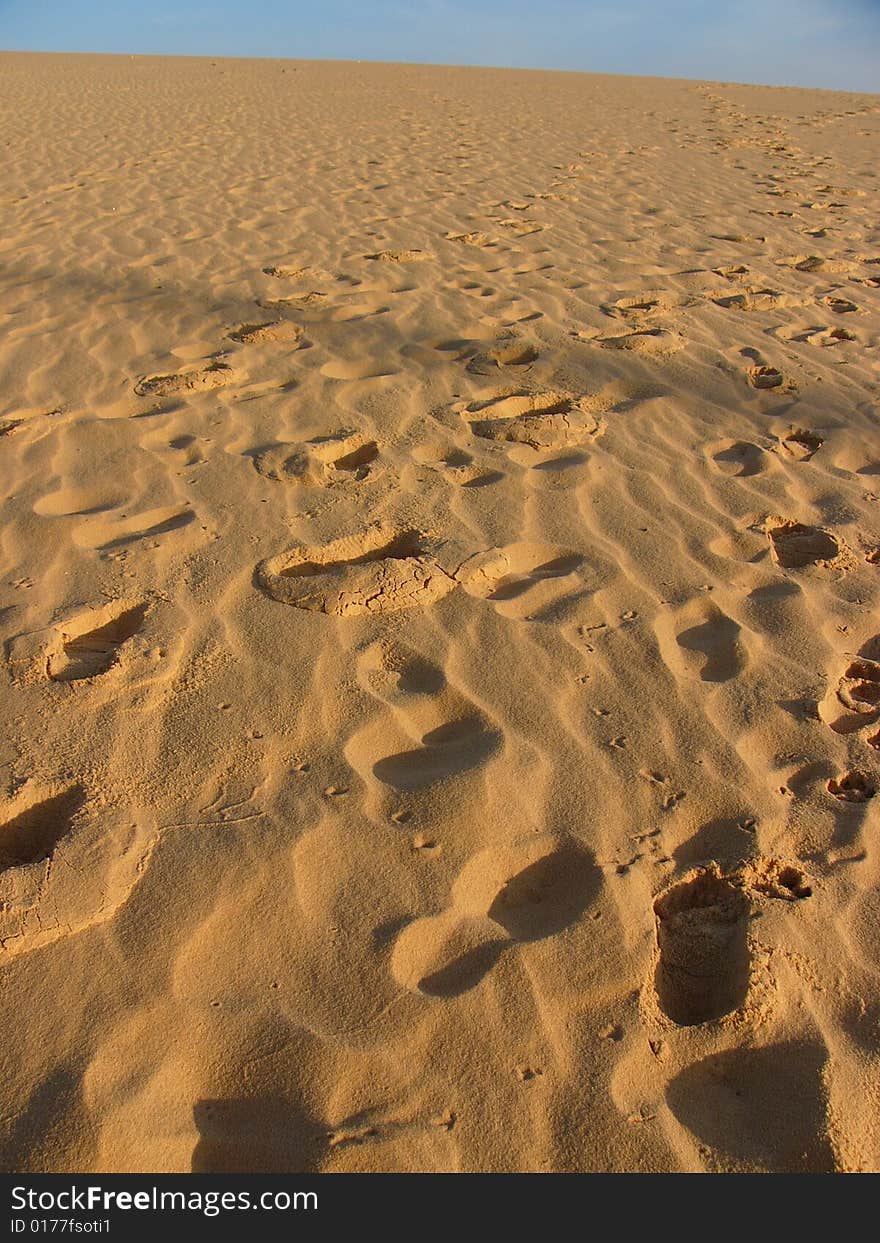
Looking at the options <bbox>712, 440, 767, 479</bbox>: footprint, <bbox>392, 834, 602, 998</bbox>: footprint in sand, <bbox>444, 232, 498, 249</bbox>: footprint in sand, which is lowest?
<bbox>392, 834, 602, 998</bbox>: footprint in sand

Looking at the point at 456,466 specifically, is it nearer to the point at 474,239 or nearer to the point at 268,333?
the point at 268,333

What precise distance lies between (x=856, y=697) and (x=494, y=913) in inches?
44.8

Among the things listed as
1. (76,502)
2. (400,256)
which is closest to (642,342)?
(400,256)

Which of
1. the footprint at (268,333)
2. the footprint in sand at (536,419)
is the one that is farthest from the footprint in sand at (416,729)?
the footprint at (268,333)

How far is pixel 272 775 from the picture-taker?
6.51ft

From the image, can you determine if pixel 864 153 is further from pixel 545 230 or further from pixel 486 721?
pixel 486 721

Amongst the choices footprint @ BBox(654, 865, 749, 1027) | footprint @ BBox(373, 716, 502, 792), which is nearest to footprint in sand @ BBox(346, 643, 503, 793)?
footprint @ BBox(373, 716, 502, 792)

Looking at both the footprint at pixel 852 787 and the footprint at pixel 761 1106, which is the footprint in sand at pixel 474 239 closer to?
the footprint at pixel 852 787

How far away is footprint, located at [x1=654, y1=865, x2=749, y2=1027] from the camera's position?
5.32ft

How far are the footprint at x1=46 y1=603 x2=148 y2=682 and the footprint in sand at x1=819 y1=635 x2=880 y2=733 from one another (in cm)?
178

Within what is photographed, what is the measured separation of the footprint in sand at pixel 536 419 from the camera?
343 centimetres

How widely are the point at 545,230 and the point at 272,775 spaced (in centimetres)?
584

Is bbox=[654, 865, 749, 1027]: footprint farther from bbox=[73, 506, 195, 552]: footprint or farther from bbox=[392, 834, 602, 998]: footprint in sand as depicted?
bbox=[73, 506, 195, 552]: footprint

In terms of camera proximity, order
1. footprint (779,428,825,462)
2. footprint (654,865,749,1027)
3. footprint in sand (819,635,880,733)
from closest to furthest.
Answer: footprint (654,865,749,1027) → footprint in sand (819,635,880,733) → footprint (779,428,825,462)
